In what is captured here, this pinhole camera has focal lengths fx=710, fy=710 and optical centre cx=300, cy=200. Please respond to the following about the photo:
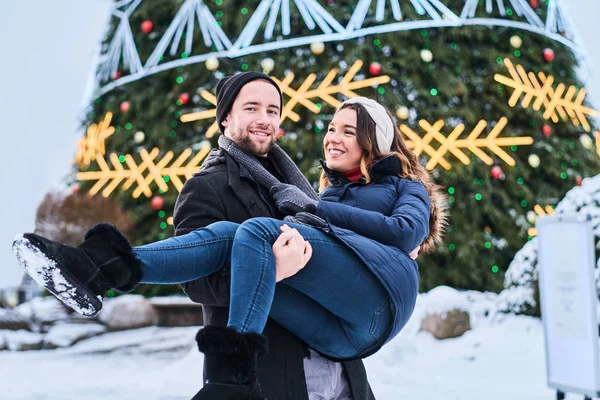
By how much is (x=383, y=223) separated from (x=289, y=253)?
0.41 metres

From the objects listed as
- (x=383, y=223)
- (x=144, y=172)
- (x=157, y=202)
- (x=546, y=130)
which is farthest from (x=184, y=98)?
(x=383, y=223)

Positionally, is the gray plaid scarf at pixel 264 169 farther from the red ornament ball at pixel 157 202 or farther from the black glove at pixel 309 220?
the red ornament ball at pixel 157 202

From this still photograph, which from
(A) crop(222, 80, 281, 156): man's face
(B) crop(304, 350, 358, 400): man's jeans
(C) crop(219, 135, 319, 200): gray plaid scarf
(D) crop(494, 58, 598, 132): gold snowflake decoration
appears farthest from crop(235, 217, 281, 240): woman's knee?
(D) crop(494, 58, 598, 132): gold snowflake decoration

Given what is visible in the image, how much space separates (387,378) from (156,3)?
4656 mm

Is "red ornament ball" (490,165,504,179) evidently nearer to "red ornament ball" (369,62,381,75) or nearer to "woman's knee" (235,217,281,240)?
"red ornament ball" (369,62,381,75)

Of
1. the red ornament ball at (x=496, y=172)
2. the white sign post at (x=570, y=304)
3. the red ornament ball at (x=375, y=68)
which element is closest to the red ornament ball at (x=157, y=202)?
the red ornament ball at (x=375, y=68)

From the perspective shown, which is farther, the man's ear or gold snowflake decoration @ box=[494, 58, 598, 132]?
gold snowflake decoration @ box=[494, 58, 598, 132]

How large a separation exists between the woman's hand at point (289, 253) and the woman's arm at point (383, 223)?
25 cm

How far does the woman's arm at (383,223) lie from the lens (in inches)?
85.4

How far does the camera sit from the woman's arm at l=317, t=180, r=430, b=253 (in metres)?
2.17

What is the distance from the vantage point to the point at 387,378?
5.15 metres

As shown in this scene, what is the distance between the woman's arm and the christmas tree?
4.13 m

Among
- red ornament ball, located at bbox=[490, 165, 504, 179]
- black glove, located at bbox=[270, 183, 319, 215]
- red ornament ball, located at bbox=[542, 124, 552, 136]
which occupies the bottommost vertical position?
black glove, located at bbox=[270, 183, 319, 215]

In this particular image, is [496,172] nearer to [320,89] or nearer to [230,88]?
[320,89]
